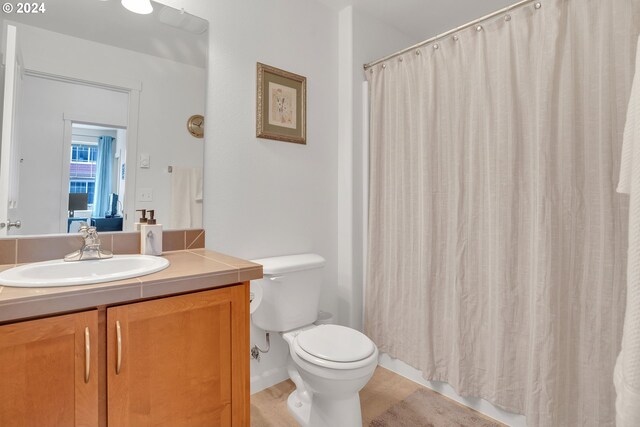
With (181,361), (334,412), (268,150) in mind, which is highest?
(268,150)

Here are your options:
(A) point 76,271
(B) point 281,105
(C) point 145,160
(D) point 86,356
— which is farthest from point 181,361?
(B) point 281,105

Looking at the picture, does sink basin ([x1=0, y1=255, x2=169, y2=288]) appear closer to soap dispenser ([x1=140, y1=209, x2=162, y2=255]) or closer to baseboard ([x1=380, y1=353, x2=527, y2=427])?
soap dispenser ([x1=140, y1=209, x2=162, y2=255])

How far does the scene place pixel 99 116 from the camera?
142 centimetres

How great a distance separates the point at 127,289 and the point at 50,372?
260 millimetres

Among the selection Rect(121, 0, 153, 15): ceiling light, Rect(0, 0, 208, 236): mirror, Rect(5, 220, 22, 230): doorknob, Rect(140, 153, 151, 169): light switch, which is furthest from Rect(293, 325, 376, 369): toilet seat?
Rect(121, 0, 153, 15): ceiling light

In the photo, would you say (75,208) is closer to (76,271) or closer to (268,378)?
(76,271)

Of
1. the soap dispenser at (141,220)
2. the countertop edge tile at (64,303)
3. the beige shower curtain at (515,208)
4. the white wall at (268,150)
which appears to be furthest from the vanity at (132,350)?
the beige shower curtain at (515,208)

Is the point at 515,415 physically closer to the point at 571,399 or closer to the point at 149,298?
the point at 571,399

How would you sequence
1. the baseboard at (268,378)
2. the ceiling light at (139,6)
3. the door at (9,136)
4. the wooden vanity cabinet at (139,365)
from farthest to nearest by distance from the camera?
the baseboard at (268,378) → the ceiling light at (139,6) → the door at (9,136) → the wooden vanity cabinet at (139,365)

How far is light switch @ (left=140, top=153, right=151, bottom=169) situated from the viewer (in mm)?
1526

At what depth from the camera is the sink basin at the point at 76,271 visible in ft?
2.95

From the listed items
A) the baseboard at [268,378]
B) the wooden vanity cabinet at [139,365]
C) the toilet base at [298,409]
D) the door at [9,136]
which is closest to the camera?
the wooden vanity cabinet at [139,365]

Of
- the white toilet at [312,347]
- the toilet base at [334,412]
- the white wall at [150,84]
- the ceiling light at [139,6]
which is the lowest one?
the toilet base at [334,412]

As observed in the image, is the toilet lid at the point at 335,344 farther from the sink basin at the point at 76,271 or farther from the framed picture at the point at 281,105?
the framed picture at the point at 281,105
